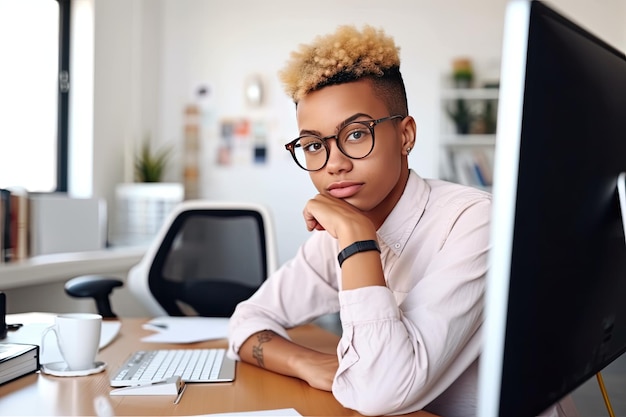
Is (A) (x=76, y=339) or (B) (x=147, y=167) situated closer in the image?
(A) (x=76, y=339)

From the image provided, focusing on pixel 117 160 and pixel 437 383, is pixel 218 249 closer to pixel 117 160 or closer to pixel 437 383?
pixel 437 383

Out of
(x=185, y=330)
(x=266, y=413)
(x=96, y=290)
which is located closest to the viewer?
(x=266, y=413)

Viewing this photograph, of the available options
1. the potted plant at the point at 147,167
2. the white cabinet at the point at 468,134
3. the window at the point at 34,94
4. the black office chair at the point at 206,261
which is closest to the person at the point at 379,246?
the black office chair at the point at 206,261

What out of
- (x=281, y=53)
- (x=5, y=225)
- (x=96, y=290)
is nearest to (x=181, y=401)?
(x=96, y=290)

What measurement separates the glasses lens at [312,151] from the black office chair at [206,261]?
1.21m

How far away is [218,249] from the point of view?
2.45 meters

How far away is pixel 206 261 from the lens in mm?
2432

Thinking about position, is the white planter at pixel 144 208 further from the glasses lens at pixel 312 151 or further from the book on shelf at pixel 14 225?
the glasses lens at pixel 312 151

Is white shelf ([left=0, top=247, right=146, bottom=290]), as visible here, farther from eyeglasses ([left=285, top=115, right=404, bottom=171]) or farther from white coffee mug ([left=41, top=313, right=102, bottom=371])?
eyeglasses ([left=285, top=115, right=404, bottom=171])

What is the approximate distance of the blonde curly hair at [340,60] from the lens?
3.83 feet

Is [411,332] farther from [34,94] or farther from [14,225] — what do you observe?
[34,94]

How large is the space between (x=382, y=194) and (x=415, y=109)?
3648 millimetres

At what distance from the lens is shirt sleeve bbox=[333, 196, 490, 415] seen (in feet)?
3.16

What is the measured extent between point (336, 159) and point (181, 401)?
460 mm
